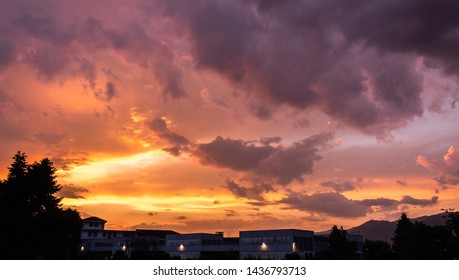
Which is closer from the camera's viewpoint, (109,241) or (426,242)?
(426,242)

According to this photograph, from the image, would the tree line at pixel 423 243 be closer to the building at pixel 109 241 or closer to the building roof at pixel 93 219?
the building at pixel 109 241

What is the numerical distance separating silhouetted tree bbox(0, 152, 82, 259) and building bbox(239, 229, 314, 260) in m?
→ 44.7

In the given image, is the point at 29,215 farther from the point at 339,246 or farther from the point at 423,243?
the point at 423,243

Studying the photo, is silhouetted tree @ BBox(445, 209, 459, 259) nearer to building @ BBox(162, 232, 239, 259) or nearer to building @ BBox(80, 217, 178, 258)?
building @ BBox(162, 232, 239, 259)

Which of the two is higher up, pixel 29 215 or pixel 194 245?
pixel 29 215

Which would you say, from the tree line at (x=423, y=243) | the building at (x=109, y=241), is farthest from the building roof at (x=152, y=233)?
the tree line at (x=423, y=243)

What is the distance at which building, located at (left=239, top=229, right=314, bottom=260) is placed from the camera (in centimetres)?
8881

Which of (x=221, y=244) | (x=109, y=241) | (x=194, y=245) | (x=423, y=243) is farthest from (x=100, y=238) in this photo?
(x=423, y=243)

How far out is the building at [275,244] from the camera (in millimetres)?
88812

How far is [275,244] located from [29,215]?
5271 centimetres

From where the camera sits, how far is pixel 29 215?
56.0m

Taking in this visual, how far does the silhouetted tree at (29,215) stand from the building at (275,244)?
44.7 m

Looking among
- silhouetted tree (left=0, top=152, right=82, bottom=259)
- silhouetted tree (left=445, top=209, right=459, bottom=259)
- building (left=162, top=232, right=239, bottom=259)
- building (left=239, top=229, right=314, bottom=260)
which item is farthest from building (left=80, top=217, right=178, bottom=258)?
silhouetted tree (left=445, top=209, right=459, bottom=259)
